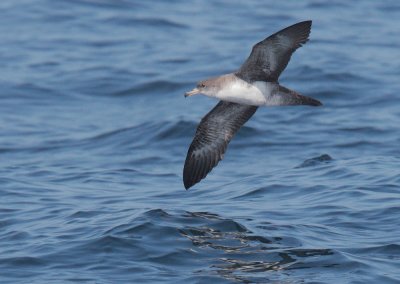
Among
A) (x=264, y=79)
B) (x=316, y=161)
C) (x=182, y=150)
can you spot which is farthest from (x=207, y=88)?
(x=182, y=150)

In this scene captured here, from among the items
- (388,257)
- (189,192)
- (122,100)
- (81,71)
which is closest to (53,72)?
(81,71)

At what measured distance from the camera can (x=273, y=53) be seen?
955 centimetres

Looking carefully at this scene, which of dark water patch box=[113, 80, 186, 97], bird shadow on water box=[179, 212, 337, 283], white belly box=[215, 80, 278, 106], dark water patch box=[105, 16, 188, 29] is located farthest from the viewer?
dark water patch box=[105, 16, 188, 29]

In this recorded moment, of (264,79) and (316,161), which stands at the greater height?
(264,79)

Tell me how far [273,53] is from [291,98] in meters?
0.49

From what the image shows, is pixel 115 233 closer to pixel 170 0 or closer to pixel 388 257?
pixel 388 257

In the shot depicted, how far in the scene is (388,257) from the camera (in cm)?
894

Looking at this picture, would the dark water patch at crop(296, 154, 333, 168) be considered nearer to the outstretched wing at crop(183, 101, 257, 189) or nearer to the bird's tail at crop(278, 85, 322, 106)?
the outstretched wing at crop(183, 101, 257, 189)

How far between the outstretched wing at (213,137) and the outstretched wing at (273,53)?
100 cm

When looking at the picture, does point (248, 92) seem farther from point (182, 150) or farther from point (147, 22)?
point (147, 22)

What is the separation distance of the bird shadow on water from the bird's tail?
129 cm

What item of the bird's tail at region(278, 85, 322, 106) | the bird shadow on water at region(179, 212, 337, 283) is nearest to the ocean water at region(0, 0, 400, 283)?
the bird shadow on water at region(179, 212, 337, 283)

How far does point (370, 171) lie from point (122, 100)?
5.33 m

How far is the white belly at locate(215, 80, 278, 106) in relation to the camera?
9609 mm
